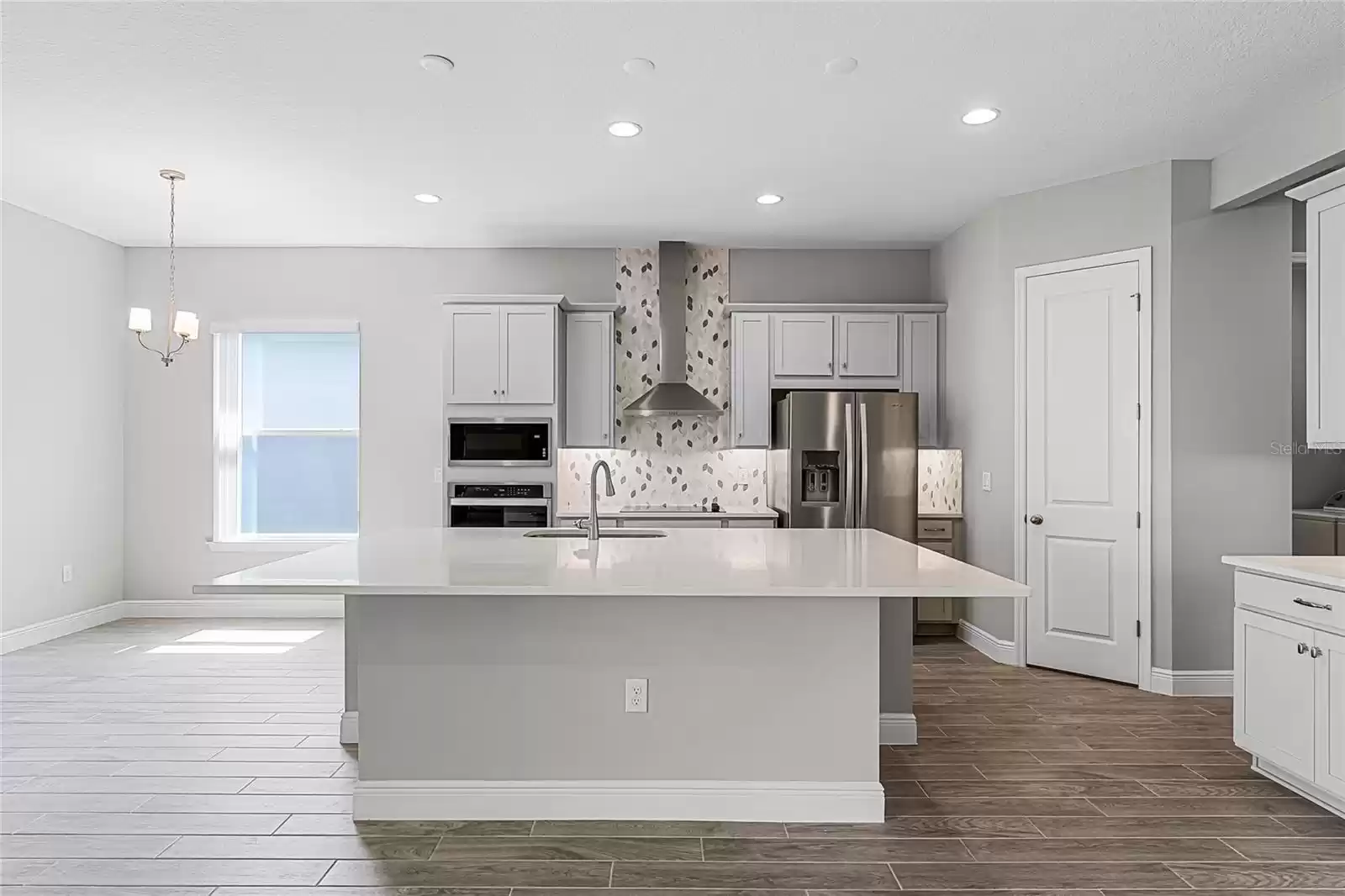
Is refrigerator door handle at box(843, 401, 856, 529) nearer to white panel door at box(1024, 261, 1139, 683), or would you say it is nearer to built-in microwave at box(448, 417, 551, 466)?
white panel door at box(1024, 261, 1139, 683)

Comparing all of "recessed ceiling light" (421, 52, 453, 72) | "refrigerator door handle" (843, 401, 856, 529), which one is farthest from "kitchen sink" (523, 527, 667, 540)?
"recessed ceiling light" (421, 52, 453, 72)

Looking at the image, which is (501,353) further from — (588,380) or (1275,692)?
(1275,692)

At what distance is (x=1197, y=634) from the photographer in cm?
433

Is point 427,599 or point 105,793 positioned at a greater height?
point 427,599

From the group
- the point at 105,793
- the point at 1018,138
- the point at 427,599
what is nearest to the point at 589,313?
the point at 1018,138

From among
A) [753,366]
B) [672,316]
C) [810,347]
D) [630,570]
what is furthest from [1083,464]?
[630,570]

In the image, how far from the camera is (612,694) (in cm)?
283

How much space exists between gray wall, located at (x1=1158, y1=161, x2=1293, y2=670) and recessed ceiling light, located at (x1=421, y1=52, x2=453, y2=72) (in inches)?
140

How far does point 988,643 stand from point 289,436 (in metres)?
5.10

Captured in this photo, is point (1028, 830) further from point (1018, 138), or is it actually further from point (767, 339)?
point (767, 339)

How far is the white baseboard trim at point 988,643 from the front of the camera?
4.95 metres

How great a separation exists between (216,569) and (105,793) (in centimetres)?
351

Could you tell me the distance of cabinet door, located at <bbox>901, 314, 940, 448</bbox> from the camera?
595cm

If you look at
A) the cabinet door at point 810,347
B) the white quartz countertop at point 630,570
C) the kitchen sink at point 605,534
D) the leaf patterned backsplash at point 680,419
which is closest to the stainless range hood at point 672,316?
the leaf patterned backsplash at point 680,419
